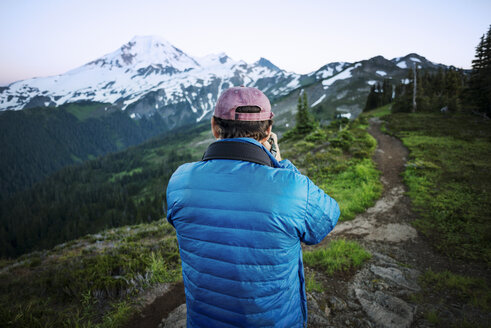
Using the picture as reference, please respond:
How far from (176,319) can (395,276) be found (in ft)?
15.9

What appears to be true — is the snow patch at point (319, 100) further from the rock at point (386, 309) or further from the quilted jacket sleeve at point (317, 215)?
the quilted jacket sleeve at point (317, 215)

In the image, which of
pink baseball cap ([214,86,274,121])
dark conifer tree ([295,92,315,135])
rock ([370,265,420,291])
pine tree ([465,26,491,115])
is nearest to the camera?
pink baseball cap ([214,86,274,121])

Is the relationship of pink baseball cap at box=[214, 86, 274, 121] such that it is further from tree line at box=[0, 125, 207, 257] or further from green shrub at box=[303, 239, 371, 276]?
tree line at box=[0, 125, 207, 257]

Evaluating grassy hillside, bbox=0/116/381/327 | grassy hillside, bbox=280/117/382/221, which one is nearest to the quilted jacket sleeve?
grassy hillside, bbox=0/116/381/327

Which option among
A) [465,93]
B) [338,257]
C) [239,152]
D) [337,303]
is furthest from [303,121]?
[239,152]

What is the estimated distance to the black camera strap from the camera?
5.92 feet

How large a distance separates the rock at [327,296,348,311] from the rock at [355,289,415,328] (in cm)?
34

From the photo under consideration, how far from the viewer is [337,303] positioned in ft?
14.0

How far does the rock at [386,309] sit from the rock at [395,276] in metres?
0.65

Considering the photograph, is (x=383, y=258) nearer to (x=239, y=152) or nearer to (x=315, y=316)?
(x=315, y=316)

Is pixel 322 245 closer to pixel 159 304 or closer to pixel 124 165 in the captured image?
pixel 159 304

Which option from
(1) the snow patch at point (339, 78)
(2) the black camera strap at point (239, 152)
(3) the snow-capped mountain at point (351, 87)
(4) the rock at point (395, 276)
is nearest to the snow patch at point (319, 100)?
(3) the snow-capped mountain at point (351, 87)

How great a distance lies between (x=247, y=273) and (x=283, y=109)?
134 meters

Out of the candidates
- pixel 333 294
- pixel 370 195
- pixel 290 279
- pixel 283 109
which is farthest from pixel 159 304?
pixel 283 109
